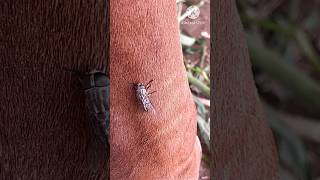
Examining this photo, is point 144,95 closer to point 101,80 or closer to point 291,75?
point 101,80

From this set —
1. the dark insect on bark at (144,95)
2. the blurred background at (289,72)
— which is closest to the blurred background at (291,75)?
the blurred background at (289,72)

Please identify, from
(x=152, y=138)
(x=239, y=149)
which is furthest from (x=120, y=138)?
(x=239, y=149)

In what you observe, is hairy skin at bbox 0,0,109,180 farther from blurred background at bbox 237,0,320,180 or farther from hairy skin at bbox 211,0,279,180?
blurred background at bbox 237,0,320,180

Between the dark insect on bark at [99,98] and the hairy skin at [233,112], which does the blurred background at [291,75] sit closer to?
the hairy skin at [233,112]

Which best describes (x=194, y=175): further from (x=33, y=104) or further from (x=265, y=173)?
(x=265, y=173)

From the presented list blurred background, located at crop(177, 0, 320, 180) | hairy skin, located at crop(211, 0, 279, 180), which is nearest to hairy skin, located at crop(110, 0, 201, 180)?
hairy skin, located at crop(211, 0, 279, 180)

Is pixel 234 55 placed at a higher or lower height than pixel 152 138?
higher

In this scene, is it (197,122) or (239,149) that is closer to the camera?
(239,149)
